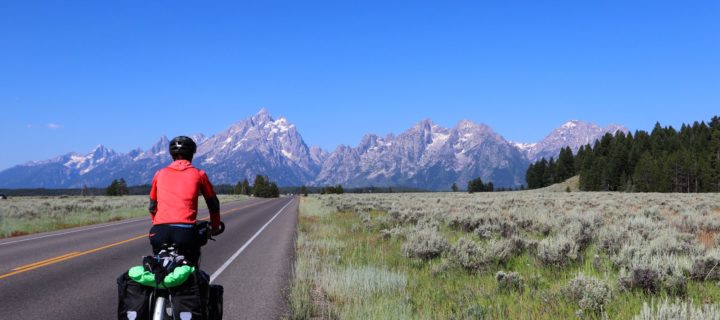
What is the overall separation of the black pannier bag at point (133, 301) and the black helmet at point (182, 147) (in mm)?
1476

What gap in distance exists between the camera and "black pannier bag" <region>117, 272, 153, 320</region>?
4324 millimetres

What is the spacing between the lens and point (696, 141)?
328 ft

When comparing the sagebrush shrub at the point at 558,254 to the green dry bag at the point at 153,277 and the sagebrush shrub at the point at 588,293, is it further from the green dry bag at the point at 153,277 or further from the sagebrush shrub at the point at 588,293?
the green dry bag at the point at 153,277

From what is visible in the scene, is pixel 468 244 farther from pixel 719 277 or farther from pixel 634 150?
pixel 634 150

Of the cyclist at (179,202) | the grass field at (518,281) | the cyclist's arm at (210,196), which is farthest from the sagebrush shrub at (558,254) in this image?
the cyclist at (179,202)

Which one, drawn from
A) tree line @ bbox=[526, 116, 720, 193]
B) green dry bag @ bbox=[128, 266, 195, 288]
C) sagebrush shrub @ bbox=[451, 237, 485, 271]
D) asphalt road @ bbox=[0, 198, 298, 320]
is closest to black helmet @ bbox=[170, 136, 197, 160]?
green dry bag @ bbox=[128, 266, 195, 288]

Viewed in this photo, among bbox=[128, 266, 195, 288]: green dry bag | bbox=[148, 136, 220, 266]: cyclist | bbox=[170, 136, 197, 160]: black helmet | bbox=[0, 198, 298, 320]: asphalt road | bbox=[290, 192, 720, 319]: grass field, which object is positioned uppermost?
bbox=[170, 136, 197, 160]: black helmet

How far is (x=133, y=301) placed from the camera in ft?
14.3

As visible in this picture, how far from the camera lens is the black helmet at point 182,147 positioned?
538 cm

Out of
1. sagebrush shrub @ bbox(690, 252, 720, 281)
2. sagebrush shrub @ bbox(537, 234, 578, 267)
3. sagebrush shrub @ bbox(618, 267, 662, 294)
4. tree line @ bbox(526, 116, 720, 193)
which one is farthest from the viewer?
tree line @ bbox(526, 116, 720, 193)

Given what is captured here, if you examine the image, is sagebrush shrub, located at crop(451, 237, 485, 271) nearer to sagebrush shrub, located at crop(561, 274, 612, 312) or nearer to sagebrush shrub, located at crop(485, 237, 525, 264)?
sagebrush shrub, located at crop(485, 237, 525, 264)

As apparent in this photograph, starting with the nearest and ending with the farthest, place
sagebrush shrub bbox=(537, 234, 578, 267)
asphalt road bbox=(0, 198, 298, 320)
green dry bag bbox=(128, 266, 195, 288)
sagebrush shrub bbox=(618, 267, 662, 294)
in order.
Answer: green dry bag bbox=(128, 266, 195, 288), sagebrush shrub bbox=(618, 267, 662, 294), asphalt road bbox=(0, 198, 298, 320), sagebrush shrub bbox=(537, 234, 578, 267)

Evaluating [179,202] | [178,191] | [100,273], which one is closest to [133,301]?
[179,202]

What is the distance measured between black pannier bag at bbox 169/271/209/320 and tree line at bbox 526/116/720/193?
315 ft
